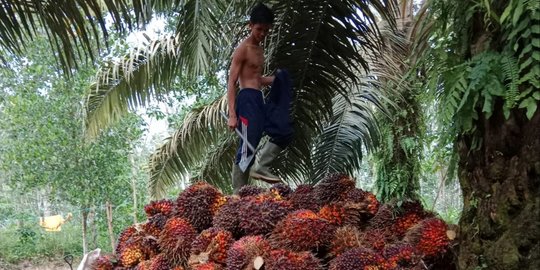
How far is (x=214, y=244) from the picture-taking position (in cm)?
206

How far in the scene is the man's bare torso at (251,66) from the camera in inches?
132

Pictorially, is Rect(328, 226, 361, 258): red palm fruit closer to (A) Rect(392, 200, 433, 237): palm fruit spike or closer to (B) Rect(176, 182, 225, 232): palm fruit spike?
(A) Rect(392, 200, 433, 237): palm fruit spike

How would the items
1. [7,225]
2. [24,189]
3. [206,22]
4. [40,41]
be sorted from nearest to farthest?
[206,22], [40,41], [24,189], [7,225]

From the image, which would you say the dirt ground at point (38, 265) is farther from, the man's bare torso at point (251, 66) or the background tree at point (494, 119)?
the background tree at point (494, 119)

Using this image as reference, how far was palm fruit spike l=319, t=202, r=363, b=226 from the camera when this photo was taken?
2106mm

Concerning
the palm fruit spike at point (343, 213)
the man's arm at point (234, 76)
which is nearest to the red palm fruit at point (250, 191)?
the palm fruit spike at point (343, 213)

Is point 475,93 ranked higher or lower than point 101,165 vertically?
lower

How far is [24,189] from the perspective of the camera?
9.34 metres

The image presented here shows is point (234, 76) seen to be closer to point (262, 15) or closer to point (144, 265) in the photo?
point (262, 15)

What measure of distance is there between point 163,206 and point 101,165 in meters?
6.44

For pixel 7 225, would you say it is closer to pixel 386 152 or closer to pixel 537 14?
pixel 386 152

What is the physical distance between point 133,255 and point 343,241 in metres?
0.97

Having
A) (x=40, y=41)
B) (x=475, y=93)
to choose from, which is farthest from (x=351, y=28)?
(x=40, y=41)

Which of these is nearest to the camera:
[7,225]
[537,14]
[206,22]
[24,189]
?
[537,14]
